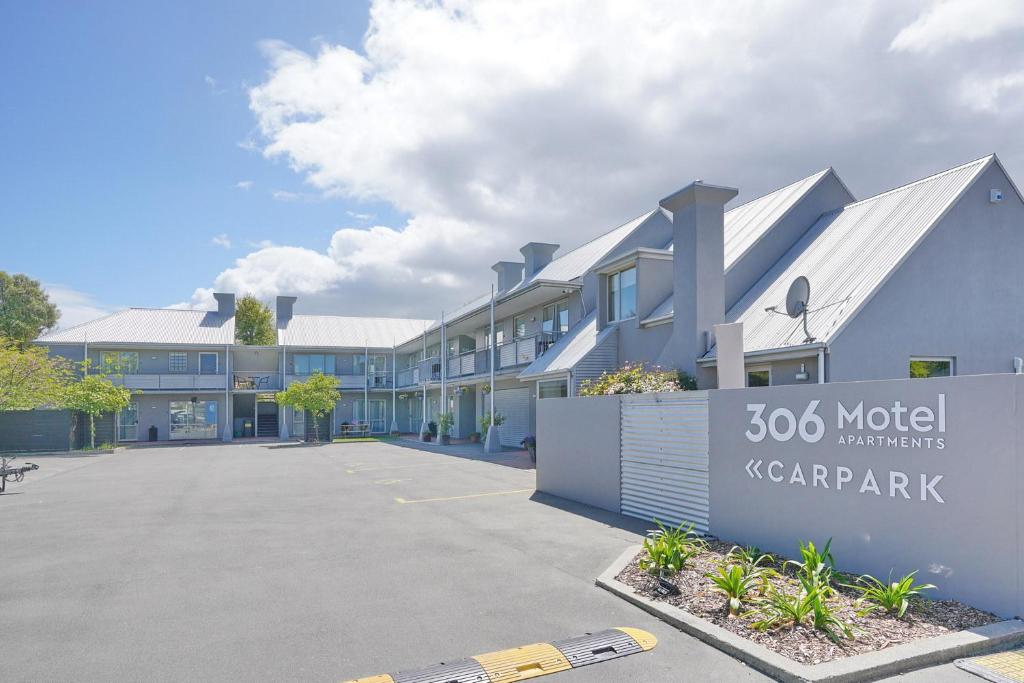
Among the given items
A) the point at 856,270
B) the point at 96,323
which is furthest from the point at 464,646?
the point at 96,323

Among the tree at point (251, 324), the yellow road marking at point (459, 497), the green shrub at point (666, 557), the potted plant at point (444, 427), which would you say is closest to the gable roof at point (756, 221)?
the yellow road marking at point (459, 497)

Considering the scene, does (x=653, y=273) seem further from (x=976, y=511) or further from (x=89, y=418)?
(x=89, y=418)

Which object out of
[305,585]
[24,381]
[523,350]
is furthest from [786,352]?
[24,381]

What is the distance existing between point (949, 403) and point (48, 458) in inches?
1244

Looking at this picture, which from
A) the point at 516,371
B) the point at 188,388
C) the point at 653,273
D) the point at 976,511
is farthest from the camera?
the point at 188,388

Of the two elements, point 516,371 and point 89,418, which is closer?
point 516,371

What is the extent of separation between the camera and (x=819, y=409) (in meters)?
7.72

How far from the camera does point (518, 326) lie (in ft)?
96.5

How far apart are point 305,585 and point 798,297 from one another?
10.6 metres

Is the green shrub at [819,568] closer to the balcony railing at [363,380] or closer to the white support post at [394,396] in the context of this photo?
the white support post at [394,396]

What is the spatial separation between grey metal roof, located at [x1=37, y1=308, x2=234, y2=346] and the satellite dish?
3508cm

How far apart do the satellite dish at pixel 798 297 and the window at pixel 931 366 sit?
2.57 metres

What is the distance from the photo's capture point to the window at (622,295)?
65.4 ft

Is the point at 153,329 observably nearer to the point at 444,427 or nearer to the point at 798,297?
the point at 444,427
